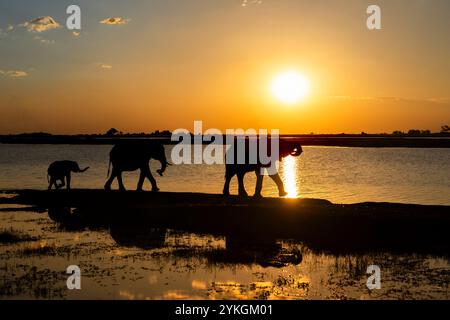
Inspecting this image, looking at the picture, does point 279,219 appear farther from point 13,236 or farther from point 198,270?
point 13,236

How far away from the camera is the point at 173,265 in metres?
12.9

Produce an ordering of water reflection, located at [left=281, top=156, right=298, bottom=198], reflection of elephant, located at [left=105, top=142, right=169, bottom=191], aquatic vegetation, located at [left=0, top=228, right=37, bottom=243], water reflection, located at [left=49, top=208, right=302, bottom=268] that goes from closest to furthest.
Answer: water reflection, located at [left=49, top=208, right=302, bottom=268] < aquatic vegetation, located at [left=0, top=228, right=37, bottom=243] < reflection of elephant, located at [left=105, top=142, right=169, bottom=191] < water reflection, located at [left=281, top=156, right=298, bottom=198]

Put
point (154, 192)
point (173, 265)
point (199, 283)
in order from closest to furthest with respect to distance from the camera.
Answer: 1. point (199, 283)
2. point (173, 265)
3. point (154, 192)

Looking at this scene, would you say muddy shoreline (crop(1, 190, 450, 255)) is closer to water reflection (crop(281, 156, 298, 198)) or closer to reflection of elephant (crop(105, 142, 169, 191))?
reflection of elephant (crop(105, 142, 169, 191))

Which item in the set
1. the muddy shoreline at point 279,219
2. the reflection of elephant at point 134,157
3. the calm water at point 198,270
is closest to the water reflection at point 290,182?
the reflection of elephant at point 134,157

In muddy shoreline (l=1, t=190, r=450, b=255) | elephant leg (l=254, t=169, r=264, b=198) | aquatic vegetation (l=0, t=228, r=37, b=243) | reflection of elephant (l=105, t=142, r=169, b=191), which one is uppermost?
reflection of elephant (l=105, t=142, r=169, b=191)

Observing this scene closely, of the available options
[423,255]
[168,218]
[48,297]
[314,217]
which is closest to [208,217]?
[168,218]

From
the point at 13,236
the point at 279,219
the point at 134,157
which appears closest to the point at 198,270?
the point at 279,219

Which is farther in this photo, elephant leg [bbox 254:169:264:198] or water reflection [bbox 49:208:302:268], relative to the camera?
elephant leg [bbox 254:169:264:198]

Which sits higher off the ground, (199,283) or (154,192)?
(154,192)

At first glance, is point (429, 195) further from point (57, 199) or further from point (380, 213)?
point (57, 199)

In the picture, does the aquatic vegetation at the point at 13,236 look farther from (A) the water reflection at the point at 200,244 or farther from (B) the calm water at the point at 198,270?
(A) the water reflection at the point at 200,244

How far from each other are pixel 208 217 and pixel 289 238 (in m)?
3.55

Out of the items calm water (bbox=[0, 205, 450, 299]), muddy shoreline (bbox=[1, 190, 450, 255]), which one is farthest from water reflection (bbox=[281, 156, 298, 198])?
calm water (bbox=[0, 205, 450, 299])
